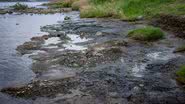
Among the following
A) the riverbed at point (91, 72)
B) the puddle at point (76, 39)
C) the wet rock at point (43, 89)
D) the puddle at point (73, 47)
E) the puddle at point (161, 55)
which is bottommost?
the puddle at point (76, 39)

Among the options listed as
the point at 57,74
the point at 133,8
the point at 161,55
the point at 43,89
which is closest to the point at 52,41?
the point at 161,55

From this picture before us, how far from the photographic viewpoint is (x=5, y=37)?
3019cm

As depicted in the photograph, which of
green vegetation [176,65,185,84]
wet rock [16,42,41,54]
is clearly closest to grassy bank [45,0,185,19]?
wet rock [16,42,41,54]

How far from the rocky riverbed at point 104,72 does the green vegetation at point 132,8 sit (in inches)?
554

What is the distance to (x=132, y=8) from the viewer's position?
42.0 metres

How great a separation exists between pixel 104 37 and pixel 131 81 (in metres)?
13.2

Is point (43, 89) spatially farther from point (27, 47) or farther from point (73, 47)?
point (27, 47)

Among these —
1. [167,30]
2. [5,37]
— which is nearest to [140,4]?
[167,30]

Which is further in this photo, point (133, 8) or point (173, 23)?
point (133, 8)

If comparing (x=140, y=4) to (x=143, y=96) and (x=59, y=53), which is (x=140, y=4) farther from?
(x=143, y=96)

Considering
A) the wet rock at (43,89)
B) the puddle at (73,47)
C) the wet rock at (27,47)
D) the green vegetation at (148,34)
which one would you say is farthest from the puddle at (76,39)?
the wet rock at (43,89)

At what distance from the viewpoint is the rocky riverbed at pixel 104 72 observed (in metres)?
12.2

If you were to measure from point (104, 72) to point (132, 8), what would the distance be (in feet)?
90.7

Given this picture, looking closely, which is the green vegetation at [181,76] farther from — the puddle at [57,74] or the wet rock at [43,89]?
the puddle at [57,74]
